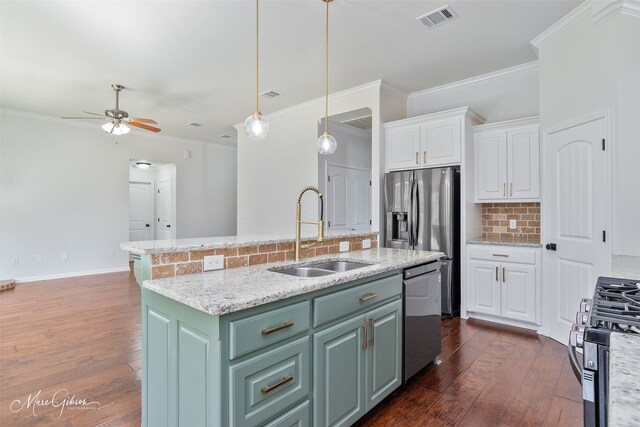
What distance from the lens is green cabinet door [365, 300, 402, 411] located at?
197cm

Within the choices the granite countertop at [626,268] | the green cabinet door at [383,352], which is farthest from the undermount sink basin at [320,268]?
the granite countertop at [626,268]

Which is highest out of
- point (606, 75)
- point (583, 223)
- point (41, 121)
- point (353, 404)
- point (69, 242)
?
point (41, 121)

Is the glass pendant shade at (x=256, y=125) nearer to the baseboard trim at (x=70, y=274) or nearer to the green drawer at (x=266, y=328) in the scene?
the green drawer at (x=266, y=328)

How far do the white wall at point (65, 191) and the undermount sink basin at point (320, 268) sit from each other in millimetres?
5909

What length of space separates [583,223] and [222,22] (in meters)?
3.61

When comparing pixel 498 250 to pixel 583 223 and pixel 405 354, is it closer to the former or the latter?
pixel 583 223

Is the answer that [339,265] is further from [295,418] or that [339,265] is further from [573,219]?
[573,219]

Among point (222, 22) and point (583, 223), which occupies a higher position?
point (222, 22)

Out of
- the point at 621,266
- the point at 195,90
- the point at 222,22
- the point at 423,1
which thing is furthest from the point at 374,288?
the point at 195,90

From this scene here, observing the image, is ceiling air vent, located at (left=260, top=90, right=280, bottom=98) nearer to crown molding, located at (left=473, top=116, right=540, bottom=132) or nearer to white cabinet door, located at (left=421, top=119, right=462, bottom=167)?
white cabinet door, located at (left=421, top=119, right=462, bottom=167)

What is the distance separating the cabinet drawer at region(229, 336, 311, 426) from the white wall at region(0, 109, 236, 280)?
257 inches

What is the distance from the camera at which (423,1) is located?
2.74 m

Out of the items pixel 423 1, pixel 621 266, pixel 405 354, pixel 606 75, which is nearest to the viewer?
pixel 621 266

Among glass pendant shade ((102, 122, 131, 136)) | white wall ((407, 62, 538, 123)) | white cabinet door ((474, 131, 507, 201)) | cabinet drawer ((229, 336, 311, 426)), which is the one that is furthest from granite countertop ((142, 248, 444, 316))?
glass pendant shade ((102, 122, 131, 136))
